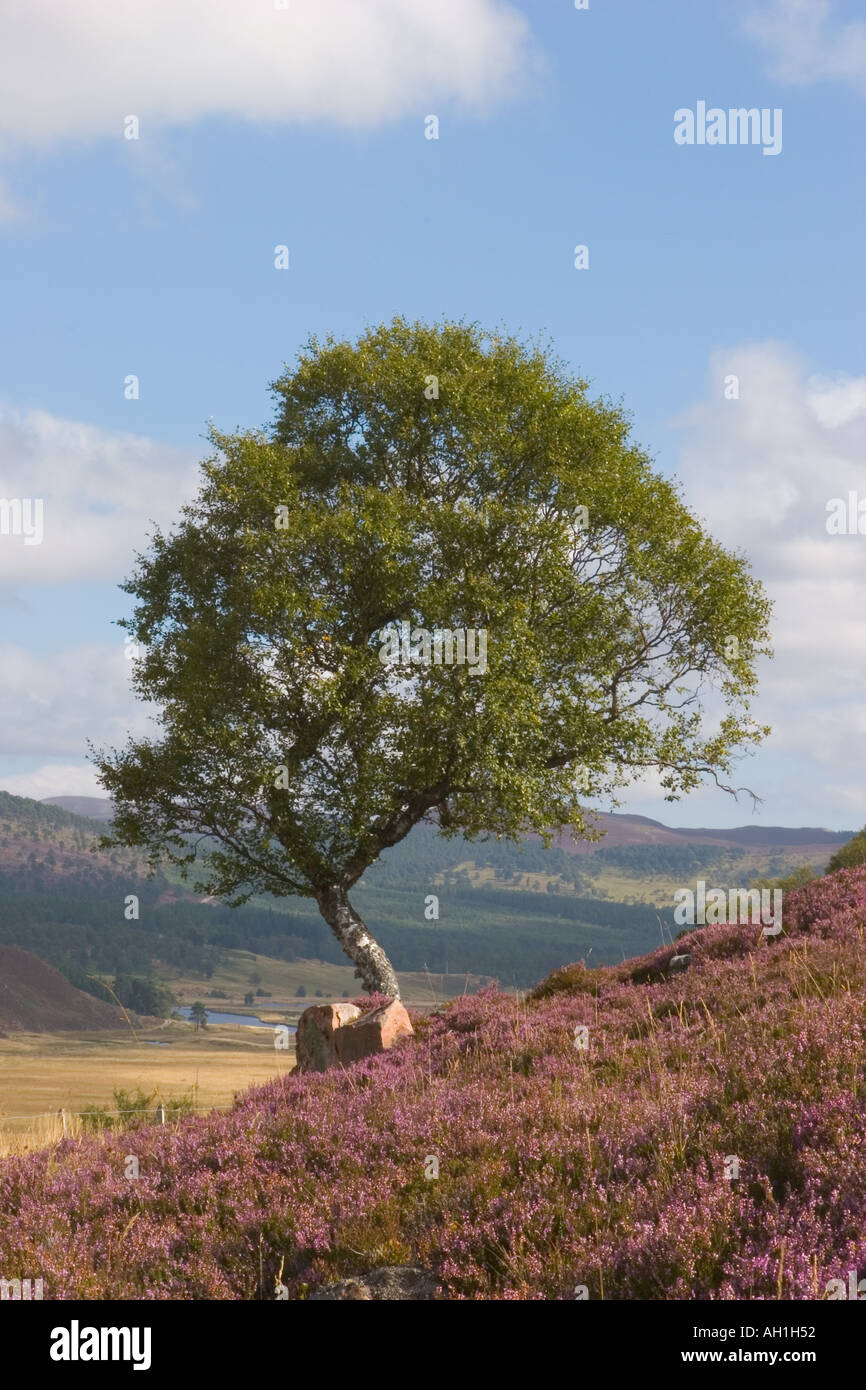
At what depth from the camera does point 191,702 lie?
28.6m

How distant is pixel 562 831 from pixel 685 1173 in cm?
2210

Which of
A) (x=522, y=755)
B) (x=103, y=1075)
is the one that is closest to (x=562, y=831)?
(x=522, y=755)

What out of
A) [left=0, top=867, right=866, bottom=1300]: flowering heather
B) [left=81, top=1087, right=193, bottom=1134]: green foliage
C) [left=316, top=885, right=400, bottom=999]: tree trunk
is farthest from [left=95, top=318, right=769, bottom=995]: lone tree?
[left=0, top=867, right=866, bottom=1300]: flowering heather

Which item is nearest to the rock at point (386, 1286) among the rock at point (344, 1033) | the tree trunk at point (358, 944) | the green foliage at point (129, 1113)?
the rock at point (344, 1033)

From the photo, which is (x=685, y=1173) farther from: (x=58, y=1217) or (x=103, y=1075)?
(x=103, y=1075)

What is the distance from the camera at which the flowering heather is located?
26.3 feet

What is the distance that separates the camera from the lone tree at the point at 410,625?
27875 mm

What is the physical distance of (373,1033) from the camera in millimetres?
20219

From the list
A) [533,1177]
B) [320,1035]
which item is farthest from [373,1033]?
[533,1177]

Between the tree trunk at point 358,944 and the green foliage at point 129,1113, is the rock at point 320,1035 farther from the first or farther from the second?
the tree trunk at point 358,944

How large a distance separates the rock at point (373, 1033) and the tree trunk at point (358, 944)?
24.0 feet

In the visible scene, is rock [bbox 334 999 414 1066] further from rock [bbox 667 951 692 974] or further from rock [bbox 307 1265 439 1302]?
rock [bbox 307 1265 439 1302]
